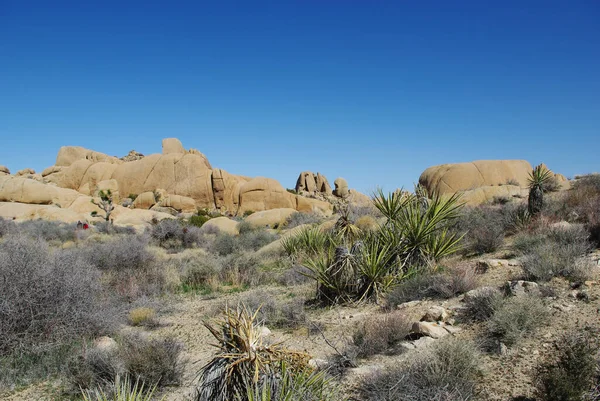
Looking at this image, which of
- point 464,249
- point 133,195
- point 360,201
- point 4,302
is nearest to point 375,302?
point 464,249

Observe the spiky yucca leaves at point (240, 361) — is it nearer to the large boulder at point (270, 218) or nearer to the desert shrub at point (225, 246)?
the desert shrub at point (225, 246)

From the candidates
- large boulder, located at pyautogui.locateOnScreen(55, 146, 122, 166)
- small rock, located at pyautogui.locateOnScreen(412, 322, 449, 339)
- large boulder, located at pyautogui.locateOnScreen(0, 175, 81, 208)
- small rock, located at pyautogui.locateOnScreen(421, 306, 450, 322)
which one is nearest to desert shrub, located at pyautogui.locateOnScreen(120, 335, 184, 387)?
small rock, located at pyautogui.locateOnScreen(412, 322, 449, 339)

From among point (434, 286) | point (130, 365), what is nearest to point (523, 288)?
point (434, 286)

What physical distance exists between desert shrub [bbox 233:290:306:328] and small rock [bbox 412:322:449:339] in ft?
7.17

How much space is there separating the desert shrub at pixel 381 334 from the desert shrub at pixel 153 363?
8.05ft

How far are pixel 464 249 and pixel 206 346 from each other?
702 cm

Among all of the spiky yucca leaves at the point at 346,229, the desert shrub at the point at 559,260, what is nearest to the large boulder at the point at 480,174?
the spiky yucca leaves at the point at 346,229

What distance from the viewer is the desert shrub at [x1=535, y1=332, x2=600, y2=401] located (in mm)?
3834

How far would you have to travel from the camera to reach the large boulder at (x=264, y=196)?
1650 inches

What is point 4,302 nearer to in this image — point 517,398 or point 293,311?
point 293,311

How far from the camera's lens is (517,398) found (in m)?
4.19

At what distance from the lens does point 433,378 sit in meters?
4.38

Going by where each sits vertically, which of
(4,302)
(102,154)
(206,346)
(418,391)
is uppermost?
(102,154)

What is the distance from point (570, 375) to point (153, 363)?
4.63 metres
